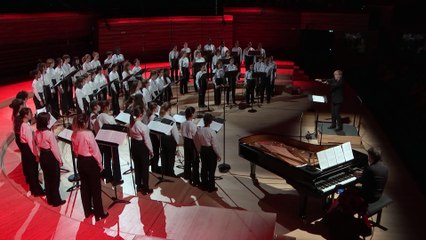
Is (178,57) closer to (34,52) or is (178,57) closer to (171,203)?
(34,52)

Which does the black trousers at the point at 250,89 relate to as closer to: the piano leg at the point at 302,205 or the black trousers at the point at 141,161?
the black trousers at the point at 141,161

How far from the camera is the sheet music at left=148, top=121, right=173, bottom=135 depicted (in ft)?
23.1

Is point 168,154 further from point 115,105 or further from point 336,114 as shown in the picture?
point 336,114

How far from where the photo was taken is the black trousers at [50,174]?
6070 mm

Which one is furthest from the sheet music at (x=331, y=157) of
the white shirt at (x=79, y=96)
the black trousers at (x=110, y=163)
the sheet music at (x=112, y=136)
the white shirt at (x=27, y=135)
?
the white shirt at (x=79, y=96)

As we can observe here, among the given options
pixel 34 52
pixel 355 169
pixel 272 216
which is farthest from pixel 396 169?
pixel 34 52

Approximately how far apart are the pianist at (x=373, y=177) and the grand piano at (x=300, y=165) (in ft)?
1.24

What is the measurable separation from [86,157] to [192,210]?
1.78 m

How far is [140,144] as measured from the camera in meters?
6.91

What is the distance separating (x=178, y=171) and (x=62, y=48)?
31.1 feet

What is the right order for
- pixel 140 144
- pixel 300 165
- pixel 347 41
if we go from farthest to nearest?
pixel 347 41 < pixel 140 144 < pixel 300 165

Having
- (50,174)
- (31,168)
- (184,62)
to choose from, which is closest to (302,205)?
(50,174)

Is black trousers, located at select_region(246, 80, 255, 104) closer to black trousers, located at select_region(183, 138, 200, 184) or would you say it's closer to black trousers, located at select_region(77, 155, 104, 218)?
black trousers, located at select_region(183, 138, 200, 184)

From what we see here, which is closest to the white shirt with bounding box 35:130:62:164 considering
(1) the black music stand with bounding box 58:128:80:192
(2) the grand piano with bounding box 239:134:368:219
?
(1) the black music stand with bounding box 58:128:80:192
